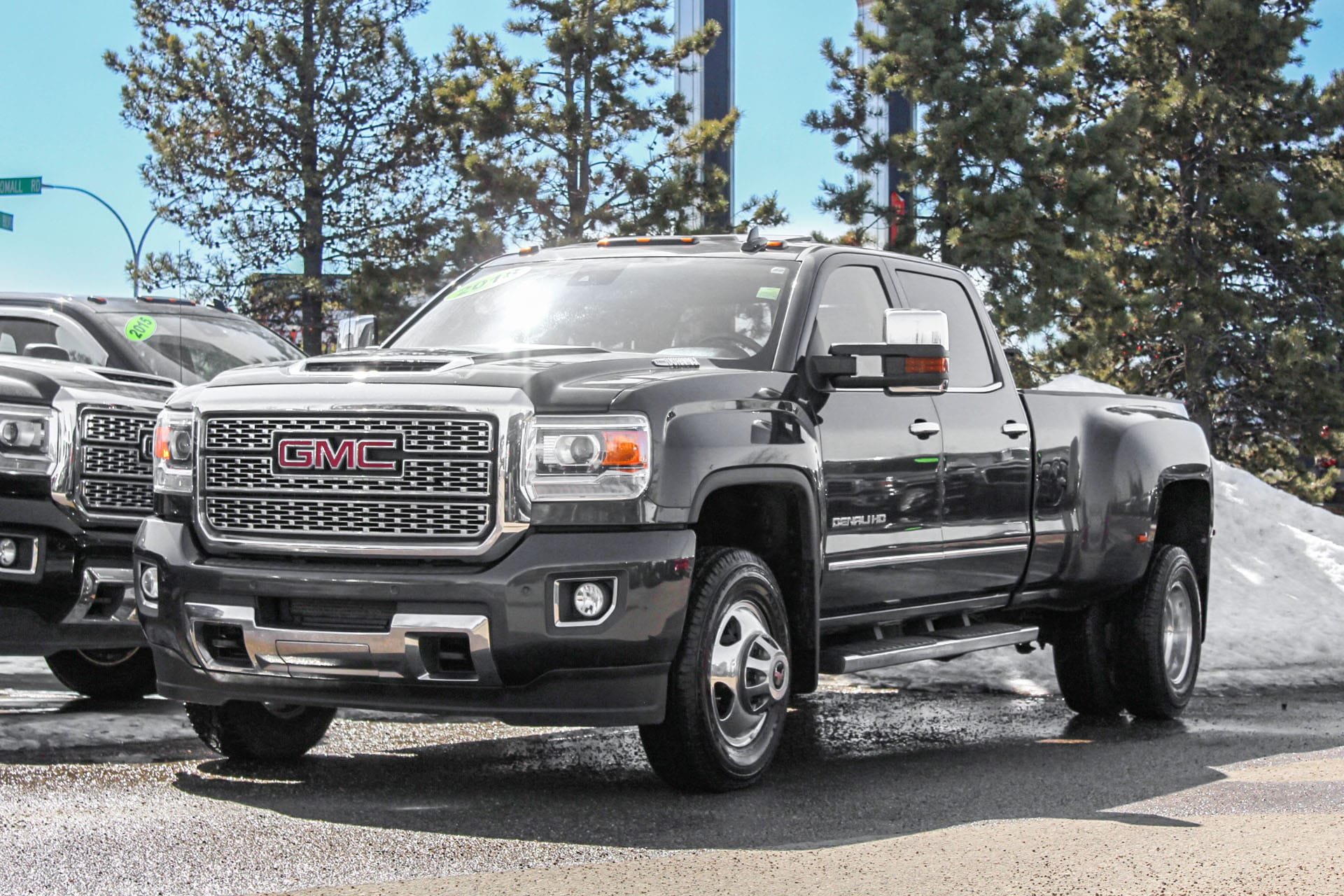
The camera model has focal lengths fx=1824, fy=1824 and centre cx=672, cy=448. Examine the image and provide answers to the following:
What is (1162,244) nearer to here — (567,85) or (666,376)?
(567,85)

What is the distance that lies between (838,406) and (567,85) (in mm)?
29887

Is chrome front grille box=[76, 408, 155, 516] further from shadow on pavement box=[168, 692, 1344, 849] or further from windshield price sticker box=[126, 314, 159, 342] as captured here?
shadow on pavement box=[168, 692, 1344, 849]

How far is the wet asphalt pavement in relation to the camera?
5.00 meters

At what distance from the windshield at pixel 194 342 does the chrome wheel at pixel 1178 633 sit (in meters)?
4.80

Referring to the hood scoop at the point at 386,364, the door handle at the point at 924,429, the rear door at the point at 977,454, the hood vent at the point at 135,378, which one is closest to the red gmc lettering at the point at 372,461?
the hood scoop at the point at 386,364

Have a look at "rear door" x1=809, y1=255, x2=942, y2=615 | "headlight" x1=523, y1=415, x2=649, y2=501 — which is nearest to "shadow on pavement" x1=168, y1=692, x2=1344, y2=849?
"rear door" x1=809, y1=255, x2=942, y2=615

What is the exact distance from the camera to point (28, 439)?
24.2 ft

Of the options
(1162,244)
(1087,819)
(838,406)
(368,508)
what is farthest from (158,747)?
(1162,244)

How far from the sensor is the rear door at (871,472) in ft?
22.0

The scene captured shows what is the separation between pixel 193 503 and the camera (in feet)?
19.9

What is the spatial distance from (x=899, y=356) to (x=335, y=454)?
6.81 ft

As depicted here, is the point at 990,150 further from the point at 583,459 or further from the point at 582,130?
the point at 583,459

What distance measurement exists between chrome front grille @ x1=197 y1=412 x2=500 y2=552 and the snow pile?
432 centimetres

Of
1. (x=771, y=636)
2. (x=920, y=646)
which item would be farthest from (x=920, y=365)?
(x=920, y=646)
